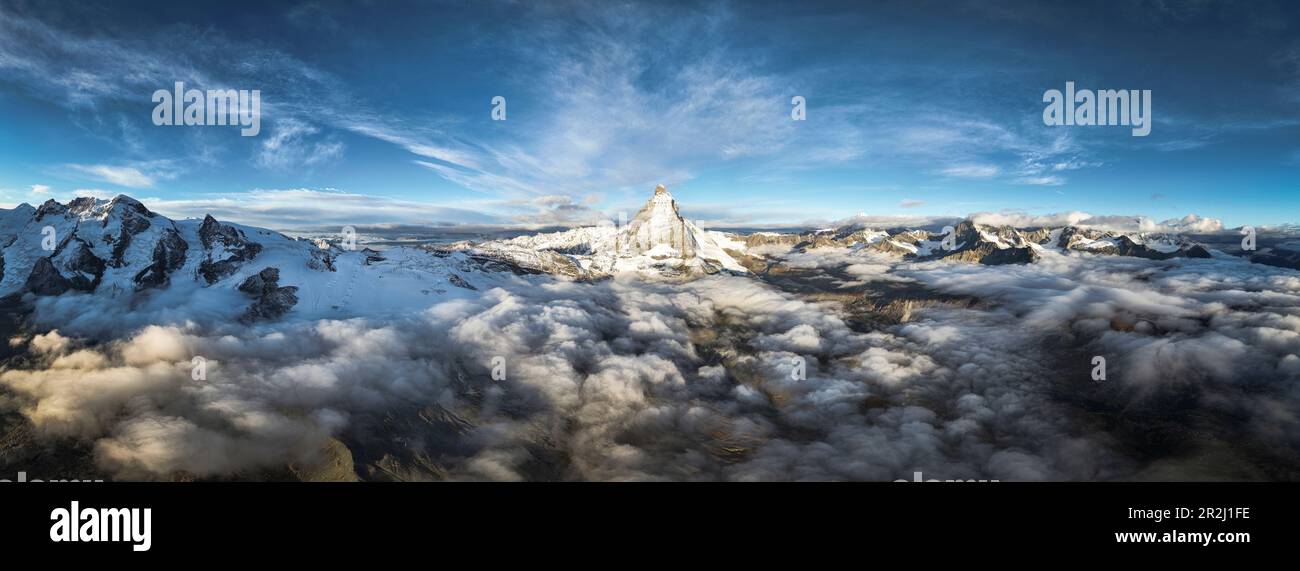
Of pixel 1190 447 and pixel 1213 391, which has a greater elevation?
pixel 1213 391

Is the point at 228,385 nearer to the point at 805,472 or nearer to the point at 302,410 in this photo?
the point at 302,410

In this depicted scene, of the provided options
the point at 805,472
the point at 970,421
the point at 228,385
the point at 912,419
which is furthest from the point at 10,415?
the point at 970,421

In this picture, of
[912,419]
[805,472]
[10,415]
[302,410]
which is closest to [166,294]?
[10,415]

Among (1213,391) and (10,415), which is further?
(1213,391)
